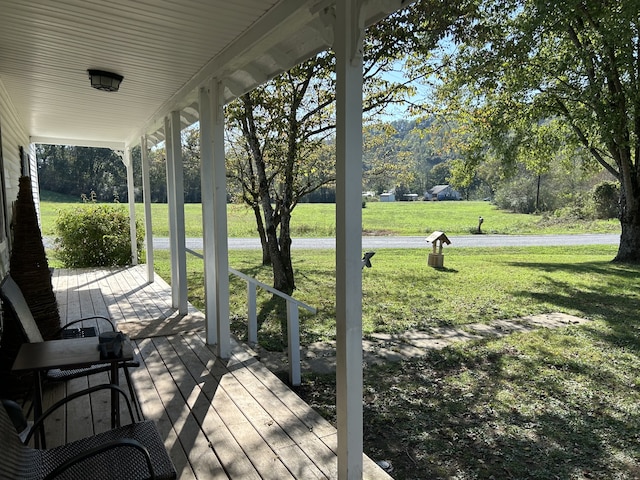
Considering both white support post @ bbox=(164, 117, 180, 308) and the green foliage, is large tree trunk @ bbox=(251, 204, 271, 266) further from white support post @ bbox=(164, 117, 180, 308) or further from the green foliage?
the green foliage

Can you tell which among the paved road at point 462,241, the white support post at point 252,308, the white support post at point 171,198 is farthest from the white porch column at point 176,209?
the paved road at point 462,241

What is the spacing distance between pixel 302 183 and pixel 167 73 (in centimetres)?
422

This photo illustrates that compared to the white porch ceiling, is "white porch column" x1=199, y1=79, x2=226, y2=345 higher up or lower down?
lower down

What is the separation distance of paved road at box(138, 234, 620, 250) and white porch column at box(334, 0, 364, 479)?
1259 centimetres

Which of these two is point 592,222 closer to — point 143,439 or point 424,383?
point 424,383

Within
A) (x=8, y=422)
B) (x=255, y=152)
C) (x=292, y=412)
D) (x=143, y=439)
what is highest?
(x=255, y=152)

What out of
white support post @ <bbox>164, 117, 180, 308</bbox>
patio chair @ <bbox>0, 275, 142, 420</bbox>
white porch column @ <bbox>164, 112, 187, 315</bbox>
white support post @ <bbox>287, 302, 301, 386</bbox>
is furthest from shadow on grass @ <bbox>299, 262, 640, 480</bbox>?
white support post @ <bbox>164, 117, 180, 308</bbox>

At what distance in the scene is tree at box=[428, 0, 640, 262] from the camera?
25.7 feet

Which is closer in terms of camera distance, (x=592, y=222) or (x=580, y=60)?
(x=580, y=60)

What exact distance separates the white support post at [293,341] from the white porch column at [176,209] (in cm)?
192

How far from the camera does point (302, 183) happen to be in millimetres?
7691

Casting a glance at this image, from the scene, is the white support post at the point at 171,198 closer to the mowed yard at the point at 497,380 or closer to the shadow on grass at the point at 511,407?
the mowed yard at the point at 497,380

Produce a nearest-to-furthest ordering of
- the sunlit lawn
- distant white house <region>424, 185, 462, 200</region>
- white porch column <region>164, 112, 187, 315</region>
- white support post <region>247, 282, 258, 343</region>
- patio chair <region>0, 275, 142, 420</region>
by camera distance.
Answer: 1. patio chair <region>0, 275, 142, 420</region>
2. white support post <region>247, 282, 258, 343</region>
3. white porch column <region>164, 112, 187, 315</region>
4. the sunlit lawn
5. distant white house <region>424, 185, 462, 200</region>

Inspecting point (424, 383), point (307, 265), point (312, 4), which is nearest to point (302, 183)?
point (307, 265)
